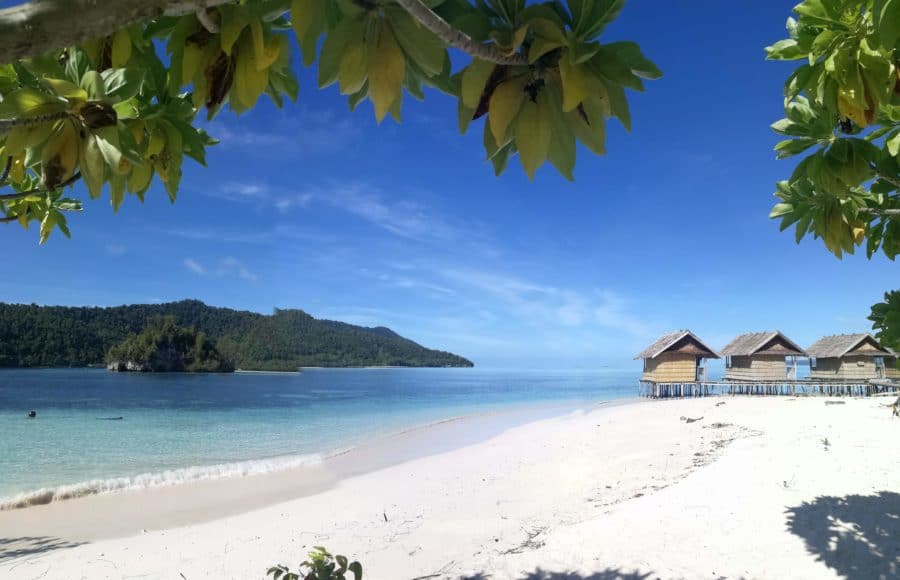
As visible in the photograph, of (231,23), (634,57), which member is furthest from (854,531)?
(231,23)

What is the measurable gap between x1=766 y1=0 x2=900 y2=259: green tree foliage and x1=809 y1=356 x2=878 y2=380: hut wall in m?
33.1

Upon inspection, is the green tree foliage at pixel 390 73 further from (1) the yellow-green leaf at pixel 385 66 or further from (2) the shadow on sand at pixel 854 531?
(2) the shadow on sand at pixel 854 531

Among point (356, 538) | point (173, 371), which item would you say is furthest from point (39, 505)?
point (173, 371)

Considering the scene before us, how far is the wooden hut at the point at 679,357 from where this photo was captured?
97.2 feet

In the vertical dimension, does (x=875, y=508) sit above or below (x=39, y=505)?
above

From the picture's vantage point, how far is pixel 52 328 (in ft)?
272

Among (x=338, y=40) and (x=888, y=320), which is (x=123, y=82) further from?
(x=888, y=320)

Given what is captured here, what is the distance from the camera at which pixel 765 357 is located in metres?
28.7

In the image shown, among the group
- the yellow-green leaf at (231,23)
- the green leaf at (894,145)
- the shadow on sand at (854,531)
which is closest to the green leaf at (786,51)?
the green leaf at (894,145)

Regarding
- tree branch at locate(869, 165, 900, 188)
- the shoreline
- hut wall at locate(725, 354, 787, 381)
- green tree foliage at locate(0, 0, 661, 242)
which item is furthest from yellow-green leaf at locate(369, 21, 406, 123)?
hut wall at locate(725, 354, 787, 381)

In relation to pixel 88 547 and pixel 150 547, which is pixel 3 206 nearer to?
pixel 150 547

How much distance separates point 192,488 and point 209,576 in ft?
21.1

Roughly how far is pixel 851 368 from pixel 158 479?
35.1m

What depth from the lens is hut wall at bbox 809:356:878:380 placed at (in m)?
27.6
